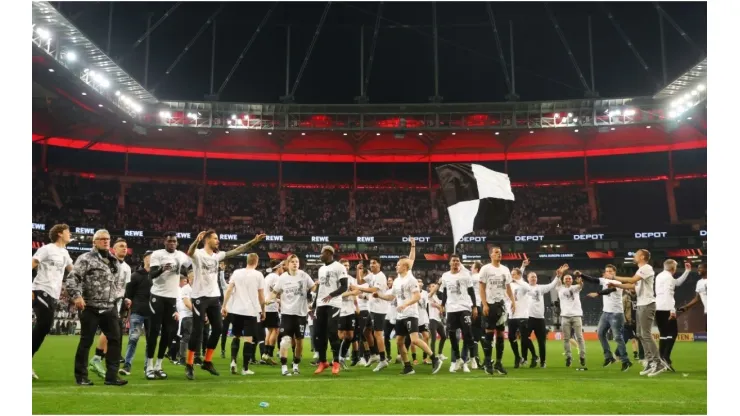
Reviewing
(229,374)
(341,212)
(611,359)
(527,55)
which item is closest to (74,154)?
(341,212)

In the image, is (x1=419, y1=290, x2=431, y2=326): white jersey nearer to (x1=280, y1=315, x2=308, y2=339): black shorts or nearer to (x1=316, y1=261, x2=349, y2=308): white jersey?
(x1=316, y1=261, x2=349, y2=308): white jersey

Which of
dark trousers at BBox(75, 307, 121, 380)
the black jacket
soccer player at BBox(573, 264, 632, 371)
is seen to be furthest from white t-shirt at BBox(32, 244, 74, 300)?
soccer player at BBox(573, 264, 632, 371)

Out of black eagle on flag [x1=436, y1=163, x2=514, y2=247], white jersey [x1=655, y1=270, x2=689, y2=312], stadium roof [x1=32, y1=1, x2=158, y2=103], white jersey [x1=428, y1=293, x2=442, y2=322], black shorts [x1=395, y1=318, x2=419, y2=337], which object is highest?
stadium roof [x1=32, y1=1, x2=158, y2=103]

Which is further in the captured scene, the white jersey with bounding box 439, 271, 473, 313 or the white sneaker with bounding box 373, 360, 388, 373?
the white sneaker with bounding box 373, 360, 388, 373

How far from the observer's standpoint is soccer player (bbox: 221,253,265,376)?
464 inches

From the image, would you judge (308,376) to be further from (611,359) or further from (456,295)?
(611,359)

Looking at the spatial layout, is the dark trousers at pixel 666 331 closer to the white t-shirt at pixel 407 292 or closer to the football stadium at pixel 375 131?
the white t-shirt at pixel 407 292

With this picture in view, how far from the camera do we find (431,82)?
46281 millimetres

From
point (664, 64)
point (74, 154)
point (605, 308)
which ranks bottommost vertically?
point (605, 308)

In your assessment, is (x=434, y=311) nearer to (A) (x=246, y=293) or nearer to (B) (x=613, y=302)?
(B) (x=613, y=302)

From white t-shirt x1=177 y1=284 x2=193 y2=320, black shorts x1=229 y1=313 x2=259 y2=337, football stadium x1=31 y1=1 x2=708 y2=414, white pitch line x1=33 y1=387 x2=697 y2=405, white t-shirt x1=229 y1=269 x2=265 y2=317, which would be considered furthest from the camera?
football stadium x1=31 y1=1 x2=708 y2=414

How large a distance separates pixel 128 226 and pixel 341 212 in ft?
52.7

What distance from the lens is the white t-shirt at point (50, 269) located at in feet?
32.6

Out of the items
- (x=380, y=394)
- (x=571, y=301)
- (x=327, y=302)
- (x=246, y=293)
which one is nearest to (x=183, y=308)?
(x=246, y=293)
